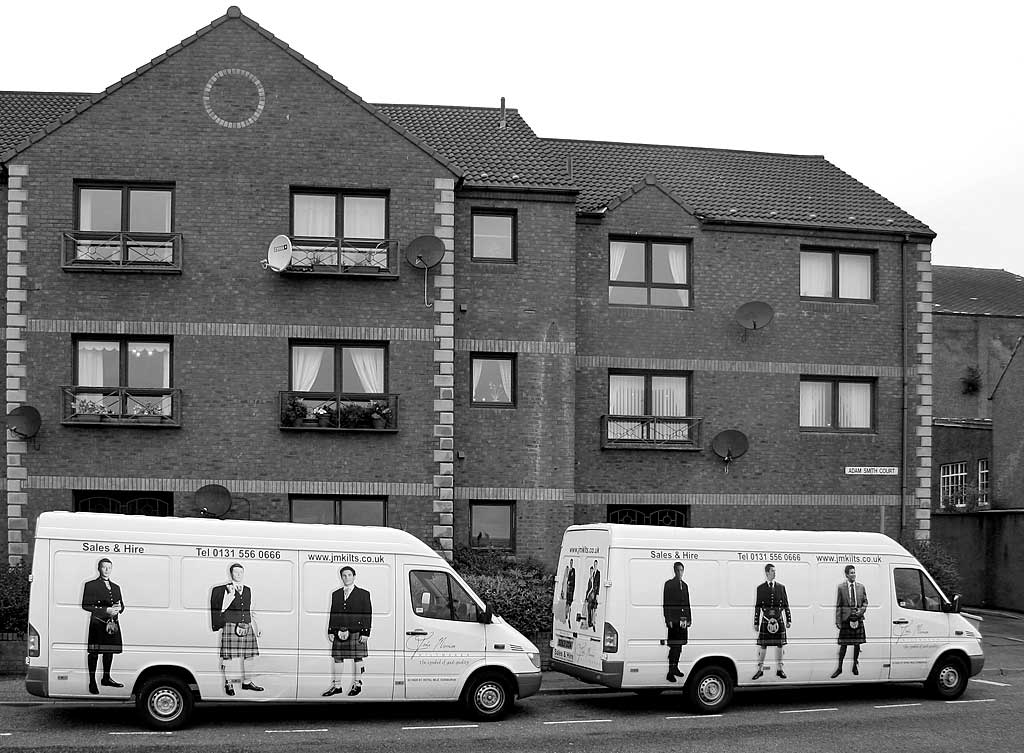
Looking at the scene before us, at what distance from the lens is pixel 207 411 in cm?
2173

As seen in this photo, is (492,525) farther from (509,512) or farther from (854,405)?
(854,405)

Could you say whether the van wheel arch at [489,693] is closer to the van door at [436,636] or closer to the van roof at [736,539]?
the van door at [436,636]

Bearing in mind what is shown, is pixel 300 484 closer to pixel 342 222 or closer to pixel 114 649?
pixel 342 222

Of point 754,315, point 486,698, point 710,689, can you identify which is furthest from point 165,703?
point 754,315

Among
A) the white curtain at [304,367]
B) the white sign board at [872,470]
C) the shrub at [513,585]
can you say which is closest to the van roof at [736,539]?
the shrub at [513,585]

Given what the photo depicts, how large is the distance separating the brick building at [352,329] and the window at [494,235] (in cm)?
6

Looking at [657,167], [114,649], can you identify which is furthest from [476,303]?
[114,649]

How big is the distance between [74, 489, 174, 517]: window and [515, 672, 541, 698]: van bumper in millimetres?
8927

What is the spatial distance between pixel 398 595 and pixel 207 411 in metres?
8.12

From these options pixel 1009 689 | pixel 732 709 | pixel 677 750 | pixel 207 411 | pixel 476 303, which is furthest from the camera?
pixel 476 303

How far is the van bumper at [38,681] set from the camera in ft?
45.0

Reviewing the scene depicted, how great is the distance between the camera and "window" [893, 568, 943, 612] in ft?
56.5

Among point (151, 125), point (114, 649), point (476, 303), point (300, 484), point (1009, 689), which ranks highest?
point (151, 125)

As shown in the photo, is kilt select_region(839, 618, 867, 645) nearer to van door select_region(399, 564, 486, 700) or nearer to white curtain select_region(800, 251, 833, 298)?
van door select_region(399, 564, 486, 700)
